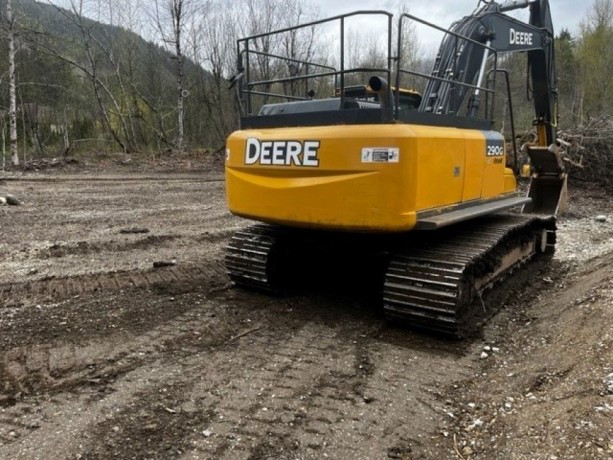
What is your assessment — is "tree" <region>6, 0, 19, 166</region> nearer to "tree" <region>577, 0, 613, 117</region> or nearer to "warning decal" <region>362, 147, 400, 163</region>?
"warning decal" <region>362, 147, 400, 163</region>

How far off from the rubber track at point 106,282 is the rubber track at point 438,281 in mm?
1933

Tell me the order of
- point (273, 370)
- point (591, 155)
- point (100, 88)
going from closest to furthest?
point (273, 370), point (591, 155), point (100, 88)

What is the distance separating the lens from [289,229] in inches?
204

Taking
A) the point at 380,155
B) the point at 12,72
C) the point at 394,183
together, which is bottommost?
the point at 394,183

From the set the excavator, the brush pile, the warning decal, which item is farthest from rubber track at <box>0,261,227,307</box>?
the brush pile

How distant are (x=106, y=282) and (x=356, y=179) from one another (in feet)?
9.48

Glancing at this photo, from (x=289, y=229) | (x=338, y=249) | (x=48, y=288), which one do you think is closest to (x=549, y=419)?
(x=338, y=249)

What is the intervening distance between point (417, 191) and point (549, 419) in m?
1.74

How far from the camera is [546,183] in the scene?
7812 mm

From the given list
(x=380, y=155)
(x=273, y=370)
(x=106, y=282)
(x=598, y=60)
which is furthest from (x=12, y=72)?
(x=598, y=60)

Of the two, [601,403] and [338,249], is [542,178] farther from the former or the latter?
[601,403]

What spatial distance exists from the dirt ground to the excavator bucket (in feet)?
4.39

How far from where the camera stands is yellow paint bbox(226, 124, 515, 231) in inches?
153

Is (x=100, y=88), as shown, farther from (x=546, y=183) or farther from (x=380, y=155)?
(x=380, y=155)
